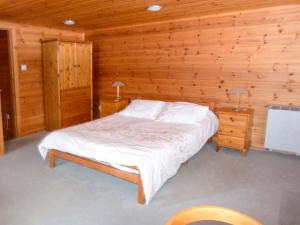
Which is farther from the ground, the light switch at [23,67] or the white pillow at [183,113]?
the light switch at [23,67]

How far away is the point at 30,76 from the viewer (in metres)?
4.68

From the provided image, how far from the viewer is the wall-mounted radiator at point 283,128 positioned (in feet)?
11.5

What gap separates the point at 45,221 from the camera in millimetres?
2133

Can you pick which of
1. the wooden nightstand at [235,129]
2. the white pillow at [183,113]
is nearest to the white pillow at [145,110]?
the white pillow at [183,113]

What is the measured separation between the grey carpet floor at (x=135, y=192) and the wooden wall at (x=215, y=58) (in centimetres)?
107

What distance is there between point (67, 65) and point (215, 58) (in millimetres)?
2746

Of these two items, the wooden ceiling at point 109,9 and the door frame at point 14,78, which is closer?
the wooden ceiling at point 109,9

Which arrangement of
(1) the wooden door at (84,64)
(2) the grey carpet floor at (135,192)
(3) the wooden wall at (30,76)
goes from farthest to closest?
(1) the wooden door at (84,64), (3) the wooden wall at (30,76), (2) the grey carpet floor at (135,192)

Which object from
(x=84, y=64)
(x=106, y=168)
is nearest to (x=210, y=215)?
(x=106, y=168)

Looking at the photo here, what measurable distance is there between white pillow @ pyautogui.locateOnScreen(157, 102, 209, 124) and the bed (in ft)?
0.22

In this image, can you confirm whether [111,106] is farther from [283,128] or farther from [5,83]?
[283,128]

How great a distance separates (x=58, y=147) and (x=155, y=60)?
2523mm

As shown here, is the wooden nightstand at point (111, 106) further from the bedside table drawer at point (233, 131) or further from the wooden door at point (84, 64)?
the bedside table drawer at point (233, 131)

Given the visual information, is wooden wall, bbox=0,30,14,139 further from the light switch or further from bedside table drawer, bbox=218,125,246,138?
bedside table drawer, bbox=218,125,246,138
